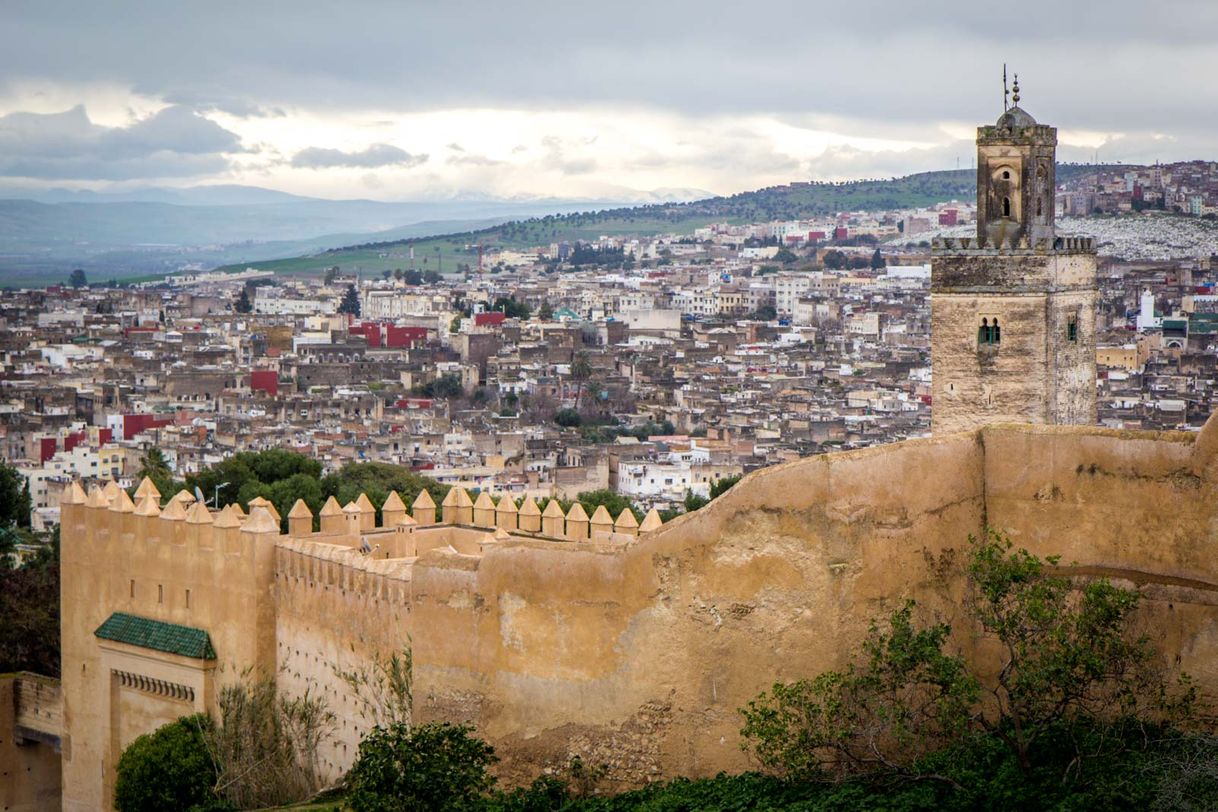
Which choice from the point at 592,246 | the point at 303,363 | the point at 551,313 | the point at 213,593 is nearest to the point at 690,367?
the point at 303,363

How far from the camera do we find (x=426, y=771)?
41.6 feet

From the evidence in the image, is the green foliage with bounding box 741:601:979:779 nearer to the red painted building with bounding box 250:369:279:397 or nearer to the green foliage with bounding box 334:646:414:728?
the green foliage with bounding box 334:646:414:728

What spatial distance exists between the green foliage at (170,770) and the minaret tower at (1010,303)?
8803mm

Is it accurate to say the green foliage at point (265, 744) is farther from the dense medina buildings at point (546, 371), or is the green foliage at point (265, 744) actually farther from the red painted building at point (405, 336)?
the red painted building at point (405, 336)

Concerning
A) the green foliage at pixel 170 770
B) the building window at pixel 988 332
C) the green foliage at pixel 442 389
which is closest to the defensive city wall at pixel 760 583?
the green foliage at pixel 170 770

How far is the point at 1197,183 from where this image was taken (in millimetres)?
83750

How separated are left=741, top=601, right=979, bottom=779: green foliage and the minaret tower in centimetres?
1129

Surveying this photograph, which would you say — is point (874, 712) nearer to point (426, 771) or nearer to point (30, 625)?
point (426, 771)

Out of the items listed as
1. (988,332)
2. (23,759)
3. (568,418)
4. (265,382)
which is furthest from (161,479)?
(265,382)

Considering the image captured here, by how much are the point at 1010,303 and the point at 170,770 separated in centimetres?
1063

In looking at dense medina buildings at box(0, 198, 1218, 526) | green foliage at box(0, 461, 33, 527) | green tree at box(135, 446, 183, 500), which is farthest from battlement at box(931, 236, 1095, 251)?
dense medina buildings at box(0, 198, 1218, 526)

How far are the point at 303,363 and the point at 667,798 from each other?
301ft

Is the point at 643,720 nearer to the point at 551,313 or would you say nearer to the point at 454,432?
the point at 454,432

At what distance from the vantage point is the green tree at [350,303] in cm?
15000
